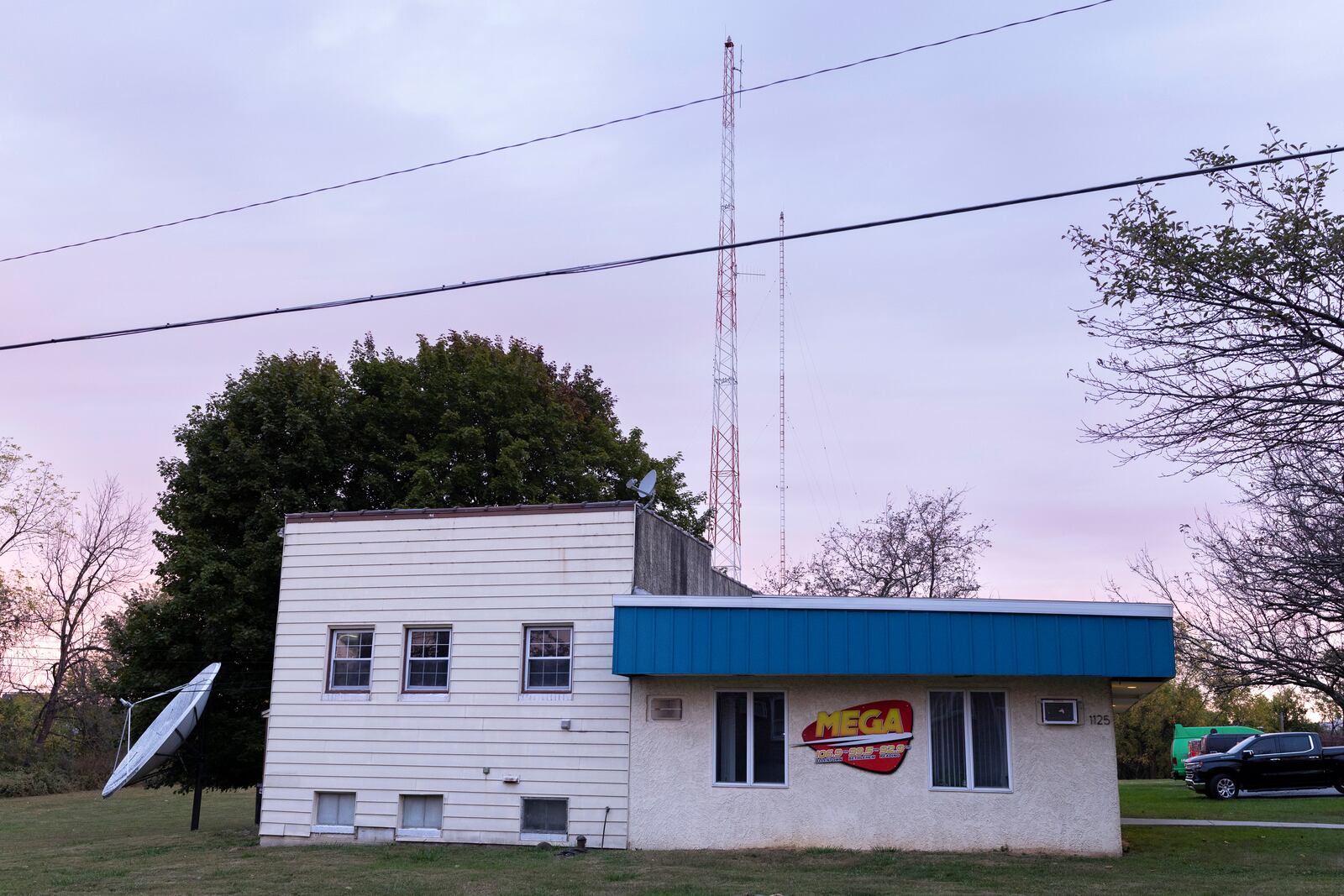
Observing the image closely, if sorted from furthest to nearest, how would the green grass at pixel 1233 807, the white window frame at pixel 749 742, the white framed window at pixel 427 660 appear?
1. the green grass at pixel 1233 807
2. the white framed window at pixel 427 660
3. the white window frame at pixel 749 742

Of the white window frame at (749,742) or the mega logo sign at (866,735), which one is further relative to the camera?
the white window frame at (749,742)

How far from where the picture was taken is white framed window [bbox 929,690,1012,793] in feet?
53.2

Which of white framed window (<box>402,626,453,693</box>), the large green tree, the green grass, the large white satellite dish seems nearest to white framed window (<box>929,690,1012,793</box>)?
white framed window (<box>402,626,453,693</box>)

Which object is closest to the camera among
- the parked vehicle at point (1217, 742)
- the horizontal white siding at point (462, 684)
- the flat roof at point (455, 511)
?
the horizontal white siding at point (462, 684)

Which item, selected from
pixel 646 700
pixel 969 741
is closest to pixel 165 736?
pixel 646 700

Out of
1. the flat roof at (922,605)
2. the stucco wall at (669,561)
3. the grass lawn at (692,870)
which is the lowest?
the grass lawn at (692,870)

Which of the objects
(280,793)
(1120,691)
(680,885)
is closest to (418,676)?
(280,793)

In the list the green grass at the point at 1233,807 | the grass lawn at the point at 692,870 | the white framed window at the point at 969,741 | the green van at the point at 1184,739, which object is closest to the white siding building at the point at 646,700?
the white framed window at the point at 969,741

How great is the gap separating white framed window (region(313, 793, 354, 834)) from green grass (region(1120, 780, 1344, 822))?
15031mm

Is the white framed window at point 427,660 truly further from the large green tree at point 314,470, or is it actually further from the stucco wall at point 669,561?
the large green tree at point 314,470

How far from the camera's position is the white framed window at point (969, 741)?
1622 cm

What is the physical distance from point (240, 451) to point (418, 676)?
14032mm

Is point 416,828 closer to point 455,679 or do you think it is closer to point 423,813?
point 423,813

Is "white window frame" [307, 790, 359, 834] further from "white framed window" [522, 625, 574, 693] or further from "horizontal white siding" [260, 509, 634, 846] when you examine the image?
"white framed window" [522, 625, 574, 693]
